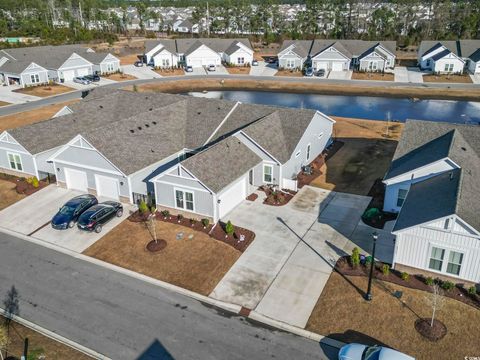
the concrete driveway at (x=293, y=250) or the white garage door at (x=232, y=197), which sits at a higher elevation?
the white garage door at (x=232, y=197)

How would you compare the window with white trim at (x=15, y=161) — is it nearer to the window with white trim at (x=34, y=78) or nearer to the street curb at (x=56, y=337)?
the street curb at (x=56, y=337)

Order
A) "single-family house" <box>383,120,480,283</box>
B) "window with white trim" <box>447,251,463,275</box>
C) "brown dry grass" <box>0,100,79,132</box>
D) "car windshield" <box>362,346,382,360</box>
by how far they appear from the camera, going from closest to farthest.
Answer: "car windshield" <box>362,346,382,360</box> → "single-family house" <box>383,120,480,283</box> → "window with white trim" <box>447,251,463,275</box> → "brown dry grass" <box>0,100,79,132</box>

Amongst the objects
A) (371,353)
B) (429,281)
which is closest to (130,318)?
(371,353)

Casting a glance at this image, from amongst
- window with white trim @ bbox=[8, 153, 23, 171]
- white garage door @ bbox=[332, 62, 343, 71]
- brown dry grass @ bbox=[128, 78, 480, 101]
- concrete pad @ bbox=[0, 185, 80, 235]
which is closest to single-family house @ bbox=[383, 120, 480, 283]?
concrete pad @ bbox=[0, 185, 80, 235]

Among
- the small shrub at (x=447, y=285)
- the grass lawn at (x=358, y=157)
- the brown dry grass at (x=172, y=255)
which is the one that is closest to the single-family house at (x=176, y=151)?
the grass lawn at (x=358, y=157)

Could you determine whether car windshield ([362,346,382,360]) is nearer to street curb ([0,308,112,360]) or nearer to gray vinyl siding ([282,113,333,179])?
street curb ([0,308,112,360])

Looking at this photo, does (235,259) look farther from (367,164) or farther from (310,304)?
(367,164)
